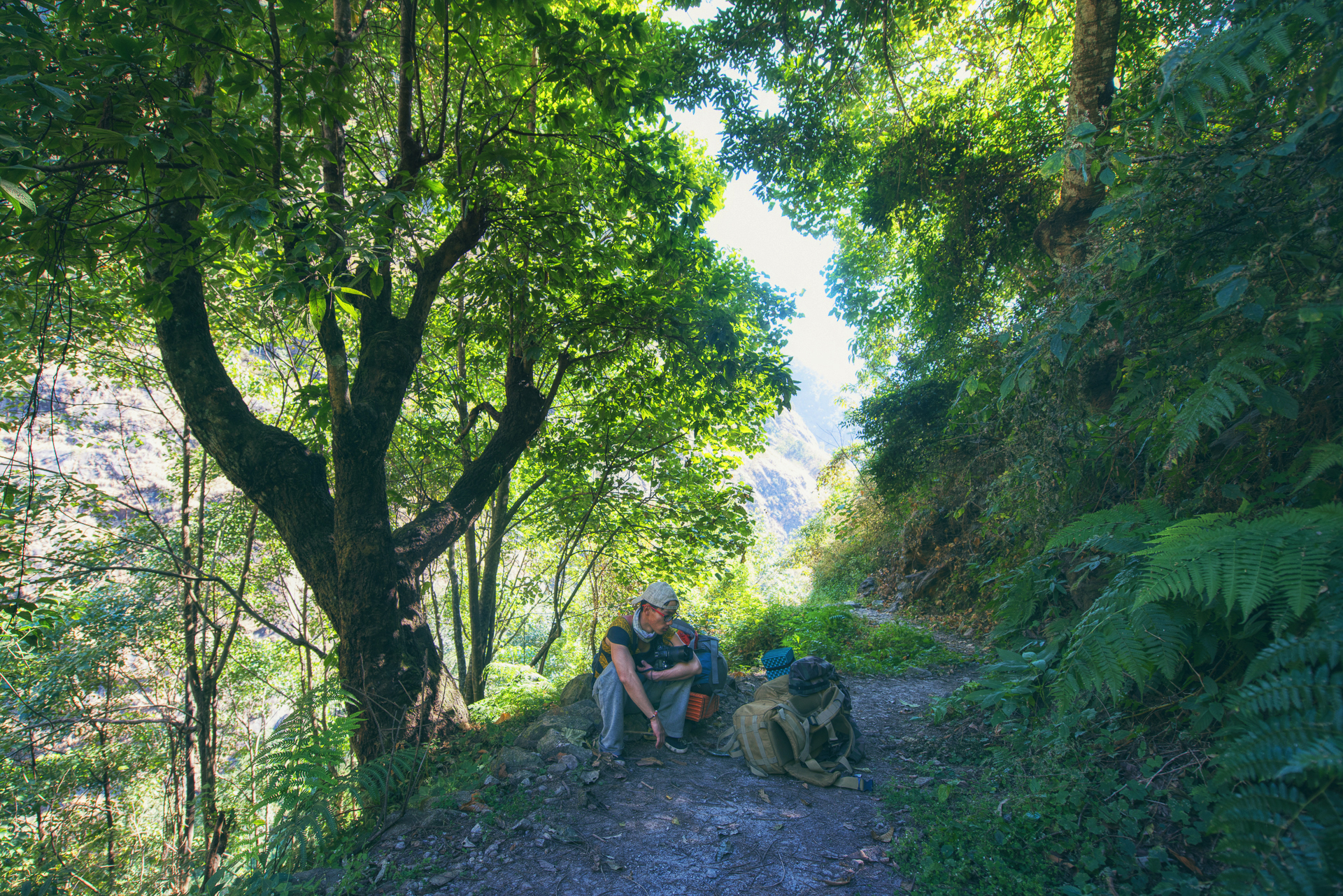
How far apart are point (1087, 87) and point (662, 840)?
7.05 meters

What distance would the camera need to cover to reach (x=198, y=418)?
4.70 metres

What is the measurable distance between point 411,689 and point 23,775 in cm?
513

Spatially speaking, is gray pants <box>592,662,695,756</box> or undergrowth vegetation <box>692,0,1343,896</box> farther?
gray pants <box>592,662,695,756</box>

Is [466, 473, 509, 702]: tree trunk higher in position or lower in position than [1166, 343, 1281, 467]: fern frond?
higher

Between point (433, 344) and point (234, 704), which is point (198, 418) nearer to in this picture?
point (433, 344)

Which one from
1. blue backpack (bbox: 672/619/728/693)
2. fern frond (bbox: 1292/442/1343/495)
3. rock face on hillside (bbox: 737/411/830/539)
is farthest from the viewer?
rock face on hillside (bbox: 737/411/830/539)

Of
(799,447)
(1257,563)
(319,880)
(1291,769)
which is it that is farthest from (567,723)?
(799,447)

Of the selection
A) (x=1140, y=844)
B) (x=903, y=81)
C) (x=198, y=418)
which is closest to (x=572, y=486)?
(x=198, y=418)

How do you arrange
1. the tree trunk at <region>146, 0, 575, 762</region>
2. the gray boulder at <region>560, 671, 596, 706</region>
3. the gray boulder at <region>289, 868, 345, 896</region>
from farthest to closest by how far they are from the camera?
the gray boulder at <region>560, 671, 596, 706</region>
the tree trunk at <region>146, 0, 575, 762</region>
the gray boulder at <region>289, 868, 345, 896</region>

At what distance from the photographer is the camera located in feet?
14.4

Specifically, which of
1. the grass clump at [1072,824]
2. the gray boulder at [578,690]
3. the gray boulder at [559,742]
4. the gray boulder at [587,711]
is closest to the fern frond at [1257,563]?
the grass clump at [1072,824]

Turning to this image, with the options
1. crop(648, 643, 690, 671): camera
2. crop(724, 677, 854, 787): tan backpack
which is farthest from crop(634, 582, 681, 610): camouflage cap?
crop(724, 677, 854, 787): tan backpack

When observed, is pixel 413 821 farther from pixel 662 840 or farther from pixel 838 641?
pixel 838 641

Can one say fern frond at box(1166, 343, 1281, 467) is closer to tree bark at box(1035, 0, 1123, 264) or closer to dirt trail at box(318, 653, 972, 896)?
dirt trail at box(318, 653, 972, 896)
